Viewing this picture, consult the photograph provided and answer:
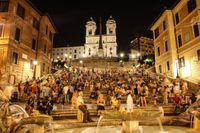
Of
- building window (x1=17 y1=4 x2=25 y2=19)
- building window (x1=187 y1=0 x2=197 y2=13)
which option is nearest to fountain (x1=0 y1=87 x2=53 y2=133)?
building window (x1=17 y1=4 x2=25 y2=19)

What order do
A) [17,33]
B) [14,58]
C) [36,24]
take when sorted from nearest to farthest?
[14,58] → [17,33] → [36,24]

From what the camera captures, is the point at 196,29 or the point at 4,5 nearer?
the point at 196,29

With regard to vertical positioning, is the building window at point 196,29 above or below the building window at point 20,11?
below

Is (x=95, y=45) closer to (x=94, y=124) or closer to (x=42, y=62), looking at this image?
(x=42, y=62)

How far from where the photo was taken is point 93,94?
16.1 metres

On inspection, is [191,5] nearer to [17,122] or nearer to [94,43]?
[17,122]

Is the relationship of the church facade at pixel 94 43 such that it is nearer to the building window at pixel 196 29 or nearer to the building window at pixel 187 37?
the building window at pixel 187 37

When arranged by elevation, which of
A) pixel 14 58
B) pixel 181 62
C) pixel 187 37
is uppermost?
pixel 187 37

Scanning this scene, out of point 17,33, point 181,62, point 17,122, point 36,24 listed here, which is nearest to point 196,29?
point 181,62

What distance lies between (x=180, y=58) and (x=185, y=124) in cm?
1902

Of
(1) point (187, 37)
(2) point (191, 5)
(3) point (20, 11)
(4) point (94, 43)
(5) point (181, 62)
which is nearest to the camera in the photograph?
(2) point (191, 5)

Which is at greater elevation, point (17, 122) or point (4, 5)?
point (4, 5)

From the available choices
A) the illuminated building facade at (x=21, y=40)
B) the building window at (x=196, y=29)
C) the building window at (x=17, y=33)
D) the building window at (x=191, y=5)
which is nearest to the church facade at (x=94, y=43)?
the illuminated building facade at (x=21, y=40)

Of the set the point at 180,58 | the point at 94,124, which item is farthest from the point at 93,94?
the point at 180,58
